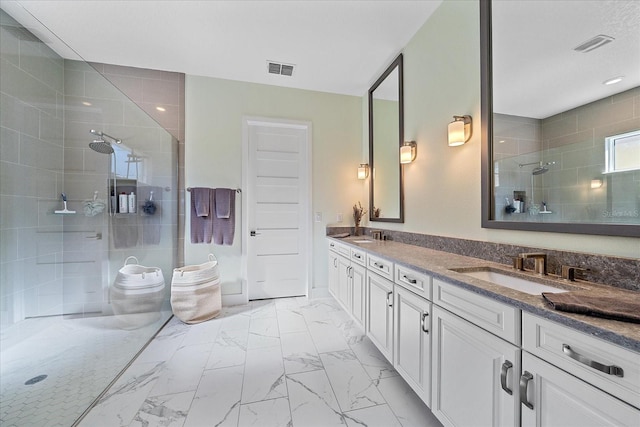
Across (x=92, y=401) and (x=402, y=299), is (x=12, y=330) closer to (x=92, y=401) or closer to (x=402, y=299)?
(x=92, y=401)

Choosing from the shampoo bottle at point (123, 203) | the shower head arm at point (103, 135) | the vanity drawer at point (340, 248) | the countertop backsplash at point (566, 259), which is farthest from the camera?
the shampoo bottle at point (123, 203)

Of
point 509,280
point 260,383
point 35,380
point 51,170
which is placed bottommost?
point 260,383

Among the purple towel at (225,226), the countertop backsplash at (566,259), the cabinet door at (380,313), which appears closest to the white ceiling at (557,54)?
the countertop backsplash at (566,259)

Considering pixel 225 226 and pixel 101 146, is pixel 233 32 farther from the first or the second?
pixel 225 226

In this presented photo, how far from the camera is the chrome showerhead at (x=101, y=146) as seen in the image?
224 centimetres

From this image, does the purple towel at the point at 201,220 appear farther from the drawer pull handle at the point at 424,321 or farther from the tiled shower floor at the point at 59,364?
the drawer pull handle at the point at 424,321

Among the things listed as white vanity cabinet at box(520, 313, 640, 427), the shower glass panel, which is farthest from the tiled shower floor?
white vanity cabinet at box(520, 313, 640, 427)

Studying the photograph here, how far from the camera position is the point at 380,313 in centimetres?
178

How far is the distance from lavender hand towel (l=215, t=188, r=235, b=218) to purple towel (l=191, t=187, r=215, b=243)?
70 mm

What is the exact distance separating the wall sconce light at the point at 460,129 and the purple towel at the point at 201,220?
8.38 feet

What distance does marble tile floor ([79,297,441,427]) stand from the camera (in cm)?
137

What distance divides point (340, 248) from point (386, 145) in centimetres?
128

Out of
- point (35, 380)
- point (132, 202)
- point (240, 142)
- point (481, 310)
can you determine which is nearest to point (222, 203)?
point (240, 142)

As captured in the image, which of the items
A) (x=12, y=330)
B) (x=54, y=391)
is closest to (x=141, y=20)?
(x=12, y=330)
